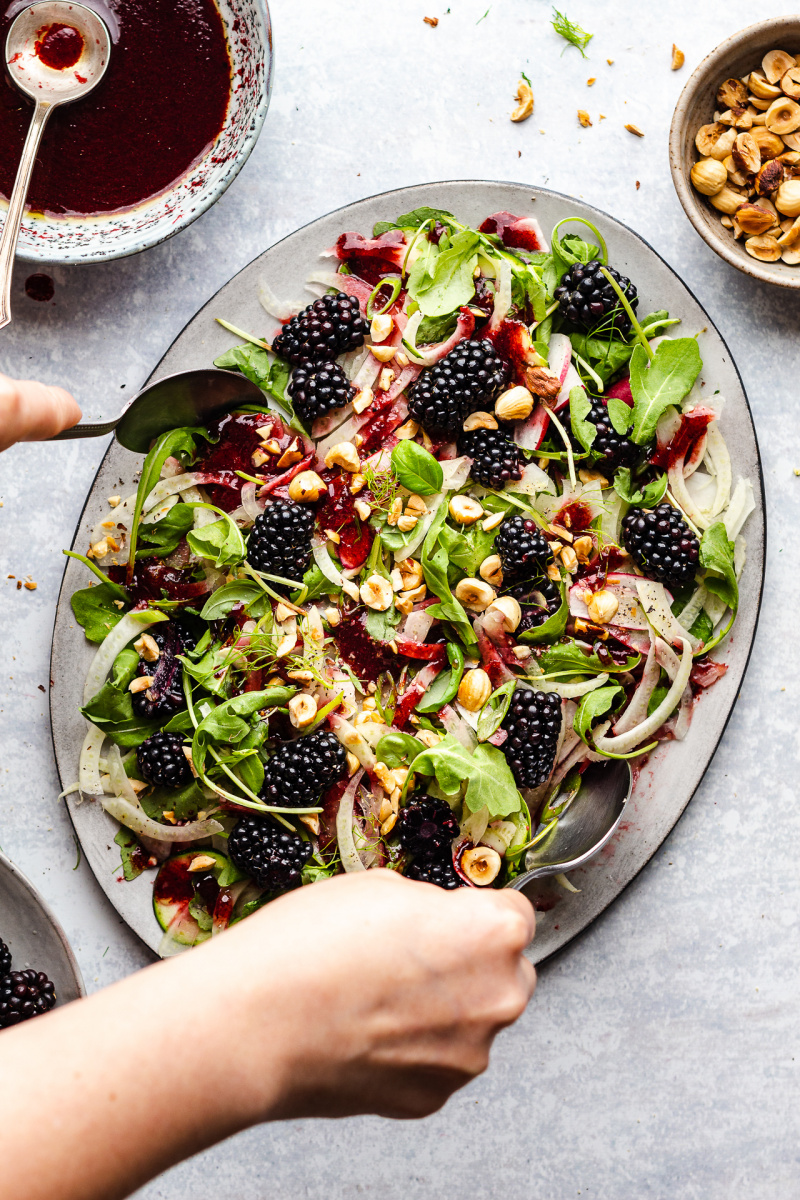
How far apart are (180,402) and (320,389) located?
36cm

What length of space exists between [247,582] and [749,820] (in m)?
1.57

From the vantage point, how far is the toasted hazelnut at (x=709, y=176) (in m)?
2.35

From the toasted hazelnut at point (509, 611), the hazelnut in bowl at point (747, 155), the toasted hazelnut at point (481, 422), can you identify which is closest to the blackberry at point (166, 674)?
the toasted hazelnut at point (509, 611)

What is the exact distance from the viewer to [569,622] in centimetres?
229

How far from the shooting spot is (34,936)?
2.34 metres

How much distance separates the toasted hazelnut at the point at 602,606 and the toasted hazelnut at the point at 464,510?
0.37m

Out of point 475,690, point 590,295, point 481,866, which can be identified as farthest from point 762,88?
point 481,866

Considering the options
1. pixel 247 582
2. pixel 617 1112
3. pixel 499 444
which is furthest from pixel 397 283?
pixel 617 1112

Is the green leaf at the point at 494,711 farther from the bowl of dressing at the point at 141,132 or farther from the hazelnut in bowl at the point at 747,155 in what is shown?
the bowl of dressing at the point at 141,132

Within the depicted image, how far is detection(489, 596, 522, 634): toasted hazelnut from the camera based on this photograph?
2.22 m

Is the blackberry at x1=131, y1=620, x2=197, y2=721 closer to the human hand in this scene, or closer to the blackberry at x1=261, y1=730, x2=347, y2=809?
the blackberry at x1=261, y1=730, x2=347, y2=809

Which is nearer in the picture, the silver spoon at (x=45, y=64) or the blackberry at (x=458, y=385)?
the blackberry at (x=458, y=385)

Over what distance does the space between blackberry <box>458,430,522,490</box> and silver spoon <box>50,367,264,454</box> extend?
59 centimetres

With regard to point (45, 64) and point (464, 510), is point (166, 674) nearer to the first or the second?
point (464, 510)
